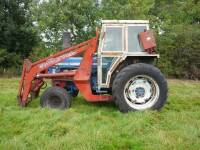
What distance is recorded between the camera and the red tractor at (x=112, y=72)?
8.59m

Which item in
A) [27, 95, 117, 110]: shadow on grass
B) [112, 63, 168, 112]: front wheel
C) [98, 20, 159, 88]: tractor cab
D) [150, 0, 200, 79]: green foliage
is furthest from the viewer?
[150, 0, 200, 79]: green foliage

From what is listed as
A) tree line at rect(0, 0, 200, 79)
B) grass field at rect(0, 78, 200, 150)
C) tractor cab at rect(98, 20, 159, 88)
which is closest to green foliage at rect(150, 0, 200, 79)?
tree line at rect(0, 0, 200, 79)

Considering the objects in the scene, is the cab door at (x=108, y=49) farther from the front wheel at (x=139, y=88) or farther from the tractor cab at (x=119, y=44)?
the front wheel at (x=139, y=88)

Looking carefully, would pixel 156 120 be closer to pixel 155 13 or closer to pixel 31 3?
pixel 31 3

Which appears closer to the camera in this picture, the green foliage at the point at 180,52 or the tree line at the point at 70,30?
the tree line at the point at 70,30

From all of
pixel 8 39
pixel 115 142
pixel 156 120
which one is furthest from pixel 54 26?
pixel 115 142

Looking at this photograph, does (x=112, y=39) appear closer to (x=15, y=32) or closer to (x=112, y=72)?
(x=112, y=72)

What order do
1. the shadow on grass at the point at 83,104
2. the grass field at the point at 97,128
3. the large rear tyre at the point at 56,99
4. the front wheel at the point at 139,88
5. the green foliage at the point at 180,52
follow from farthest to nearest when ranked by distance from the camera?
the green foliage at the point at 180,52 → the shadow on grass at the point at 83,104 → the large rear tyre at the point at 56,99 → the front wheel at the point at 139,88 → the grass field at the point at 97,128

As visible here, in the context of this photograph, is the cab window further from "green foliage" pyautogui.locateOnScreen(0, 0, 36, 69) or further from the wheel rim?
"green foliage" pyautogui.locateOnScreen(0, 0, 36, 69)

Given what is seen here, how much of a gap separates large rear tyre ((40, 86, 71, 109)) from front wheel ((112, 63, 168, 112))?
109 cm

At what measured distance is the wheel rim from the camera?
866cm

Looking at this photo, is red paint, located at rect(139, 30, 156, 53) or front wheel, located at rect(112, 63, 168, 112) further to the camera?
red paint, located at rect(139, 30, 156, 53)

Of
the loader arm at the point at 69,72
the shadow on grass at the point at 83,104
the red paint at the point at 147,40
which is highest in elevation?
the red paint at the point at 147,40

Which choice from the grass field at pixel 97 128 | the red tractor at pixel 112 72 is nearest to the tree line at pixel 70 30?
the red tractor at pixel 112 72
